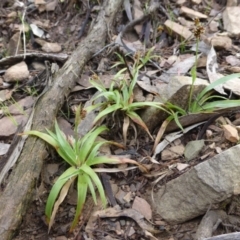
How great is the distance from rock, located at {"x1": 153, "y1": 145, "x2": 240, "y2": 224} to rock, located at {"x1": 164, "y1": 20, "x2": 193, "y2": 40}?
1516 mm

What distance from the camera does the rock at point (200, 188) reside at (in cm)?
214

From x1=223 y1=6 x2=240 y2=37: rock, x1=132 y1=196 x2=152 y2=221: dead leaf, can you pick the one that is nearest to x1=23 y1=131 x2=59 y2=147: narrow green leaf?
x1=132 y1=196 x2=152 y2=221: dead leaf

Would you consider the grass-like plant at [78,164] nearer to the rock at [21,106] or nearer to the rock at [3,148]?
the rock at [3,148]

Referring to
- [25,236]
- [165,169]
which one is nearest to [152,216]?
[165,169]

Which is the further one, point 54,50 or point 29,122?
point 54,50

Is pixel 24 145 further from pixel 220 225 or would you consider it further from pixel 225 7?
pixel 225 7

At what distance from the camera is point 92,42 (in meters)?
3.30

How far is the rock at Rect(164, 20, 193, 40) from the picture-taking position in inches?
137

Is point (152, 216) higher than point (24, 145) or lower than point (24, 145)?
lower

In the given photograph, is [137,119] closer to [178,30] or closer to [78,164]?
[78,164]

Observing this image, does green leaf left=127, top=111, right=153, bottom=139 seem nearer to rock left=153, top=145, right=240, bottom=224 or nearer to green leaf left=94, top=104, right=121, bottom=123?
green leaf left=94, top=104, right=121, bottom=123

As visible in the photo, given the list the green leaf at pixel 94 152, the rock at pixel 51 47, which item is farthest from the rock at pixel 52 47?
the green leaf at pixel 94 152

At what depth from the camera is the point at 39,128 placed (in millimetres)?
2576

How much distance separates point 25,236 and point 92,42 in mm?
1586
